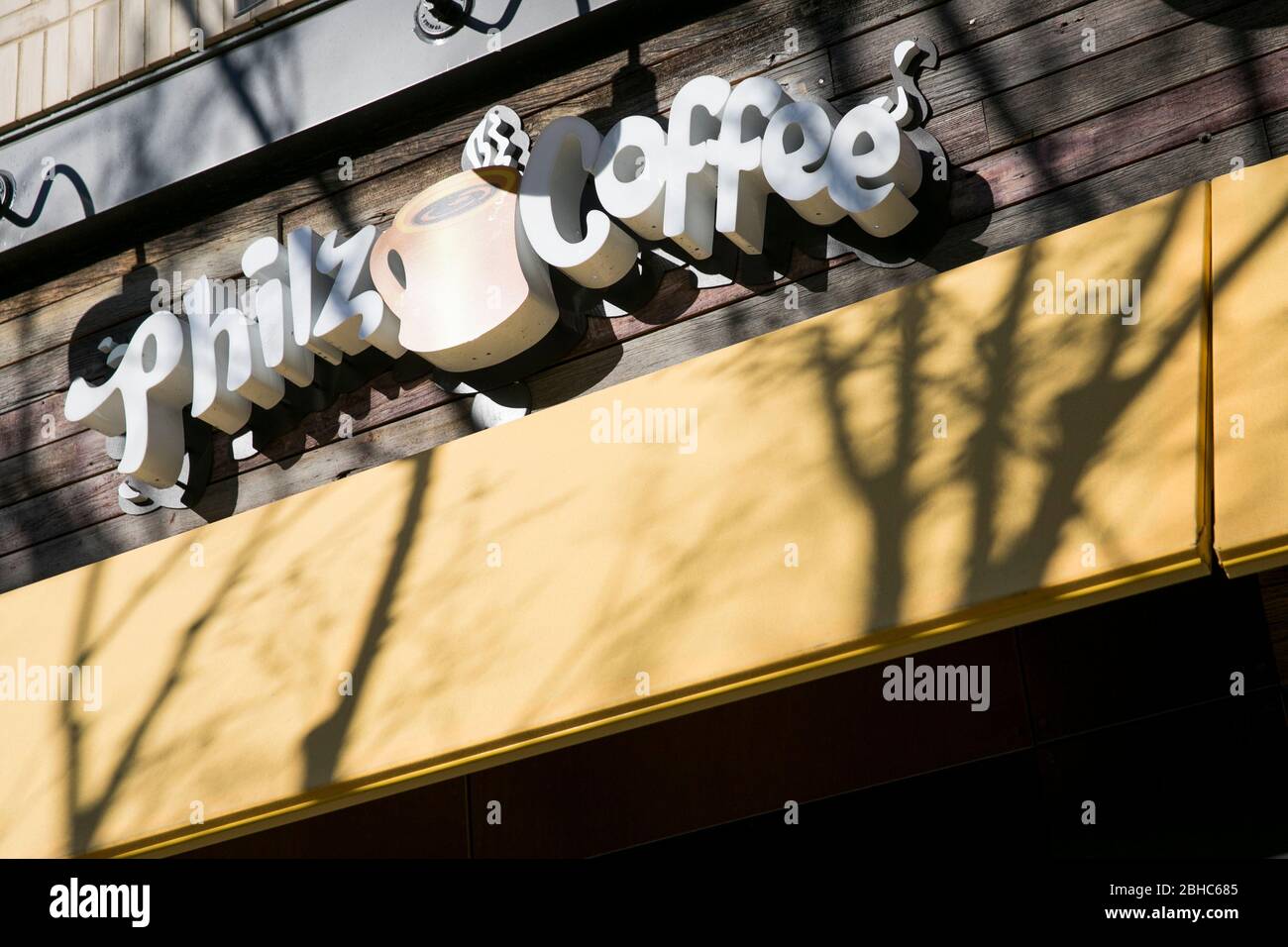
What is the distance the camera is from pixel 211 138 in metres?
4.93

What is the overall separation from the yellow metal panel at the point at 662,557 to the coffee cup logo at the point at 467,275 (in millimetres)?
439

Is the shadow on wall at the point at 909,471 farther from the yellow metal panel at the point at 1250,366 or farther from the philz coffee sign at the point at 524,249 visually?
the philz coffee sign at the point at 524,249

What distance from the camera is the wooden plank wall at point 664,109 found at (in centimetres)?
355

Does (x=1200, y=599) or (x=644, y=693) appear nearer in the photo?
(x=644, y=693)

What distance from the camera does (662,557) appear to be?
322cm

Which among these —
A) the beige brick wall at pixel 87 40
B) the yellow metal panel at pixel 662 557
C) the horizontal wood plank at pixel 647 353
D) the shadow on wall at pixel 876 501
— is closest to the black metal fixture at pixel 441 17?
the beige brick wall at pixel 87 40

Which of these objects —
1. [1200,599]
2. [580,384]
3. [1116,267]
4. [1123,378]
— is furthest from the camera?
[580,384]

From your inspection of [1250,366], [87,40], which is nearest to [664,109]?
[1250,366]

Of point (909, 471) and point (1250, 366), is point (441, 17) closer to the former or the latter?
point (909, 471)

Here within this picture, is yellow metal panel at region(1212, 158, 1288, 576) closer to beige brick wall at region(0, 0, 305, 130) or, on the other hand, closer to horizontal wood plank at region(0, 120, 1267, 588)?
horizontal wood plank at region(0, 120, 1267, 588)

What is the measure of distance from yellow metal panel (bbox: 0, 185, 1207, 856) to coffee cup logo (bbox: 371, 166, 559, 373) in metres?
0.44
